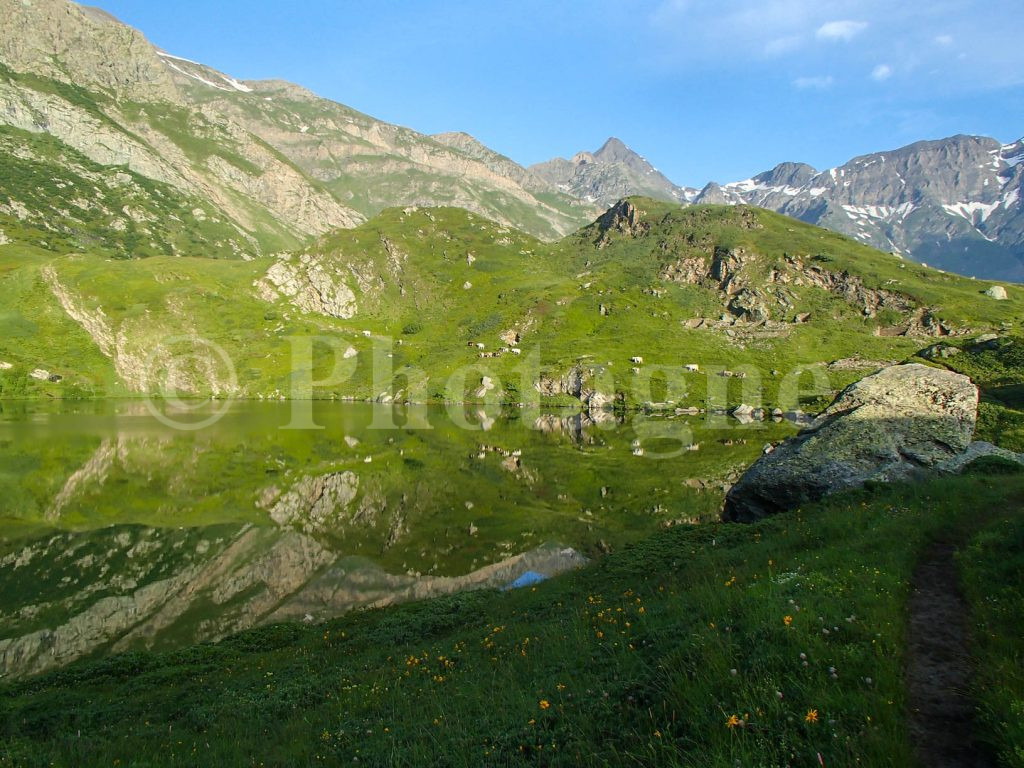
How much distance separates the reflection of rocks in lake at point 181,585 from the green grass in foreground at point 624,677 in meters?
5.59

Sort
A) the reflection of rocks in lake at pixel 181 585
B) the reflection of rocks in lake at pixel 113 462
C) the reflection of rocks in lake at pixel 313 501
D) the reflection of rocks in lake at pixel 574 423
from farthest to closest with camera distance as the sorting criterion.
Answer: the reflection of rocks in lake at pixel 574 423 → the reflection of rocks in lake at pixel 113 462 → the reflection of rocks in lake at pixel 313 501 → the reflection of rocks in lake at pixel 181 585

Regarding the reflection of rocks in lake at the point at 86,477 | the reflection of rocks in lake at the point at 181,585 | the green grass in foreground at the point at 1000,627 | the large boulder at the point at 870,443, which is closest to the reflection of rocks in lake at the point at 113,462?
the reflection of rocks in lake at the point at 86,477

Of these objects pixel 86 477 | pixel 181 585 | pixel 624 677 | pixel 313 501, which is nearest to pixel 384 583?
pixel 181 585

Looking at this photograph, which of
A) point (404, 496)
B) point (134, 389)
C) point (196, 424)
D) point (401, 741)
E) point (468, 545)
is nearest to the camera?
point (401, 741)

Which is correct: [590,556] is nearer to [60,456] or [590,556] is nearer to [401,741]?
[401,741]

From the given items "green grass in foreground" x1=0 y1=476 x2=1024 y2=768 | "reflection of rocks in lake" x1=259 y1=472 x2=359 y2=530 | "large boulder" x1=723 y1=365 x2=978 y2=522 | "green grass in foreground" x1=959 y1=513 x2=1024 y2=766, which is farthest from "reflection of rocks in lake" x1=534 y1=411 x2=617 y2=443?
"green grass in foreground" x1=959 y1=513 x2=1024 y2=766

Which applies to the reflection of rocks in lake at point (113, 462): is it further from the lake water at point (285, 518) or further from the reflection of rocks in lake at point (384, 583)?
the reflection of rocks in lake at point (384, 583)

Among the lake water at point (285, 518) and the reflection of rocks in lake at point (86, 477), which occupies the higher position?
the reflection of rocks in lake at point (86, 477)

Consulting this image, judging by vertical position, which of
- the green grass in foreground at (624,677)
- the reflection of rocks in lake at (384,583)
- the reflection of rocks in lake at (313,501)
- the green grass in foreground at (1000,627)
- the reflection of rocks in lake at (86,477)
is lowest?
the reflection of rocks in lake at (384,583)

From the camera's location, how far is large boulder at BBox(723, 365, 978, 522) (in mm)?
31469

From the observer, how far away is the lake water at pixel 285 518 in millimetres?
31953

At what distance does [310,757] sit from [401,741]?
7.01ft

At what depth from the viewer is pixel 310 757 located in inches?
418

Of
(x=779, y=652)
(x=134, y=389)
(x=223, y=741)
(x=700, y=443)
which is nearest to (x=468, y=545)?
(x=223, y=741)
